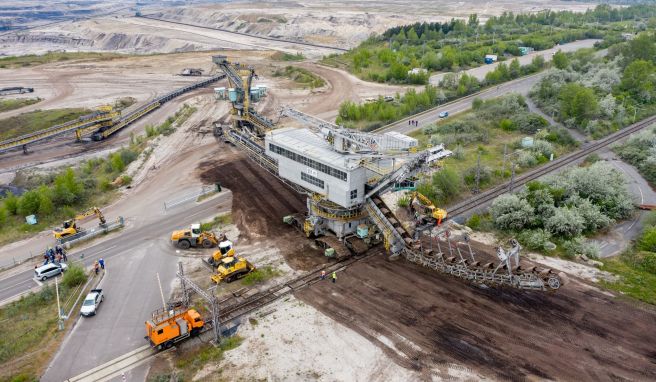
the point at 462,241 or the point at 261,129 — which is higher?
the point at 261,129

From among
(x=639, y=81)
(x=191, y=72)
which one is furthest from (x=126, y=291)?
(x=191, y=72)

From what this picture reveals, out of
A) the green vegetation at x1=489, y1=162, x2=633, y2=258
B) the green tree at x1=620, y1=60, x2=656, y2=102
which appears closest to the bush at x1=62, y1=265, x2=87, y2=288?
the green vegetation at x1=489, y1=162, x2=633, y2=258

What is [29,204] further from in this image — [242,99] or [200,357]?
[200,357]

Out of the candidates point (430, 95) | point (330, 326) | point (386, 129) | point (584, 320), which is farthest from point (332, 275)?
point (430, 95)

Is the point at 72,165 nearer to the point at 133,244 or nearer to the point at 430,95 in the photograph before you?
the point at 133,244

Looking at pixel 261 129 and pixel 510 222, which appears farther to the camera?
pixel 261 129

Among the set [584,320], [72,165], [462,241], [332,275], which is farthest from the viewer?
[72,165]

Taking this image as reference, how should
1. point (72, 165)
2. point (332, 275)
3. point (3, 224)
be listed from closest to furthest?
point (332, 275) < point (3, 224) < point (72, 165)

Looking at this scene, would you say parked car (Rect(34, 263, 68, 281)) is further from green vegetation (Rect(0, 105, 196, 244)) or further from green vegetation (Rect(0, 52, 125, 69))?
green vegetation (Rect(0, 52, 125, 69))
